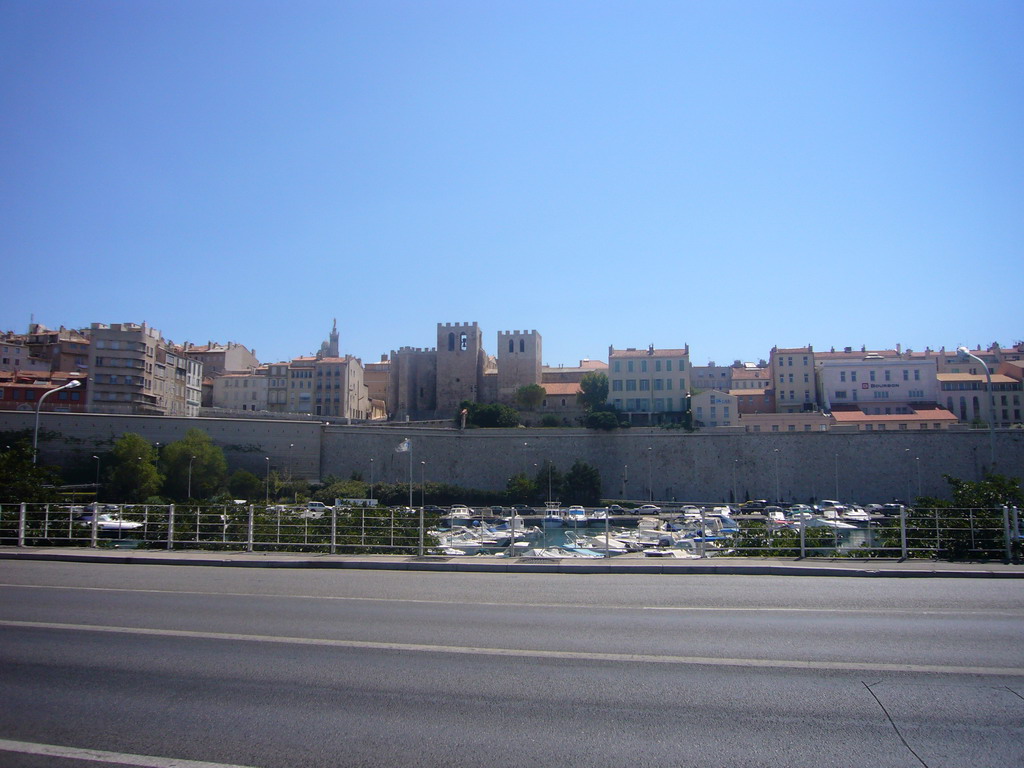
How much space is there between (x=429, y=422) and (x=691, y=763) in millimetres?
79237

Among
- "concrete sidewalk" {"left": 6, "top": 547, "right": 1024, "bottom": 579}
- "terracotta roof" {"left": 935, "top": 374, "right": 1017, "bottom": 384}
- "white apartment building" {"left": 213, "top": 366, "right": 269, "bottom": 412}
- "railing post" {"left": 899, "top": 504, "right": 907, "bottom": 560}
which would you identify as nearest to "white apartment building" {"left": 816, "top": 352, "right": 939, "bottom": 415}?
"terracotta roof" {"left": 935, "top": 374, "right": 1017, "bottom": 384}

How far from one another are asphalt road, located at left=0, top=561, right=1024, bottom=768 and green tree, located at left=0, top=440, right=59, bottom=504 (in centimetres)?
805

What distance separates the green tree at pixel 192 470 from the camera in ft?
189

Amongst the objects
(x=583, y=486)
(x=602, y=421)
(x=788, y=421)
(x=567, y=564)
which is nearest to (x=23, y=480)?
(x=567, y=564)

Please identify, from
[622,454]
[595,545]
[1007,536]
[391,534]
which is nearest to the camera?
[1007,536]

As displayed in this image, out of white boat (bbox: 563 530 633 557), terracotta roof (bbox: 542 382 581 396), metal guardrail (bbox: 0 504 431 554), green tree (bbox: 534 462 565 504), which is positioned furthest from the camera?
terracotta roof (bbox: 542 382 581 396)

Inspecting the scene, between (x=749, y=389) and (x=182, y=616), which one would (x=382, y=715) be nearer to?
(x=182, y=616)

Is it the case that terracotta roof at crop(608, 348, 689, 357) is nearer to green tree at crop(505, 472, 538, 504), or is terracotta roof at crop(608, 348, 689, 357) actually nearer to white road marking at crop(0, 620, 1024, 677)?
green tree at crop(505, 472, 538, 504)

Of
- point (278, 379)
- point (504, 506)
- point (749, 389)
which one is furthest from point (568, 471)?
point (278, 379)

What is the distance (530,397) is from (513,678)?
85.4 m

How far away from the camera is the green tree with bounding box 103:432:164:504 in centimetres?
5555

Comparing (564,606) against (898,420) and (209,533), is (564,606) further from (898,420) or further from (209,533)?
(898,420)

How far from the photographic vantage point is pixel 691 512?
51.2m

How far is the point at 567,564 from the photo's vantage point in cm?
1217
